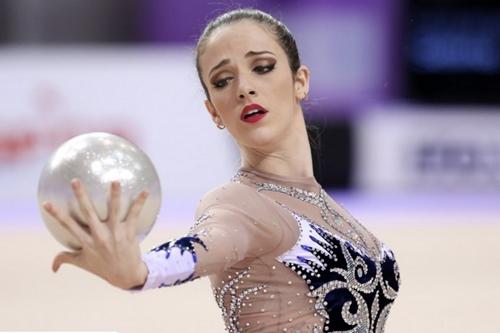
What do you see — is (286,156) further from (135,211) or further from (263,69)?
(135,211)

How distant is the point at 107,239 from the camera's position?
1654 millimetres

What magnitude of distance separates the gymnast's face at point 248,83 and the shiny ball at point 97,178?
1.57 ft

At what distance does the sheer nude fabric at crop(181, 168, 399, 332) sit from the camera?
2.07m

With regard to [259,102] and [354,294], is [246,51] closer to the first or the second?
[259,102]

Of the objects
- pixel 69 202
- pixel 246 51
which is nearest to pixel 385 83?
pixel 246 51

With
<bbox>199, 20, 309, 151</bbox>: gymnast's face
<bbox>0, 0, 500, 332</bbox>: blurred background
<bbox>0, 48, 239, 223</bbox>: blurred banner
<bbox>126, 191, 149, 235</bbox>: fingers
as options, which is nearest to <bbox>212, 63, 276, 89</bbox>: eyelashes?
<bbox>199, 20, 309, 151</bbox>: gymnast's face

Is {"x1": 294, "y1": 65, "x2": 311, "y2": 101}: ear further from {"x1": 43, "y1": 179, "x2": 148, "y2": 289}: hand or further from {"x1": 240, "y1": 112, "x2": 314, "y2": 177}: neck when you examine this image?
{"x1": 43, "y1": 179, "x2": 148, "y2": 289}: hand

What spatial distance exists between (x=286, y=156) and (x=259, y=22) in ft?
1.06

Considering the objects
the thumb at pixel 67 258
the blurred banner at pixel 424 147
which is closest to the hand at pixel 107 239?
the thumb at pixel 67 258

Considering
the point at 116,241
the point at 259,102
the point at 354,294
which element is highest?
the point at 259,102

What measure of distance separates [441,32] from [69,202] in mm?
8078

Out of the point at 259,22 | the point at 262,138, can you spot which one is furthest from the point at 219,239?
the point at 259,22

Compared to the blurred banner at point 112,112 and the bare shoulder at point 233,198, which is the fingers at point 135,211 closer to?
the bare shoulder at point 233,198

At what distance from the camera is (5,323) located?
4680 millimetres
